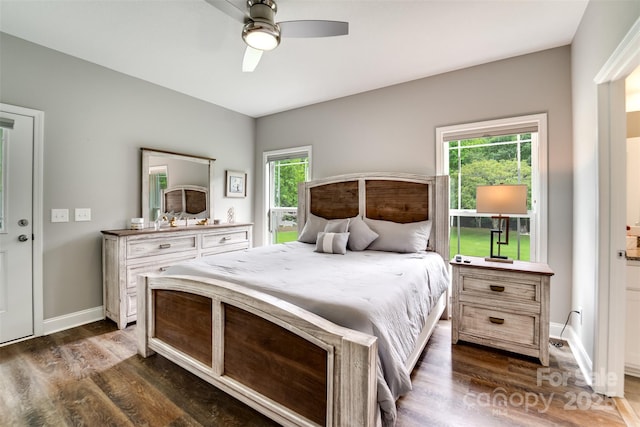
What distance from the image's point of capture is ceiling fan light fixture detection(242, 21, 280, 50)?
183cm

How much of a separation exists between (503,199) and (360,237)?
4.47 ft

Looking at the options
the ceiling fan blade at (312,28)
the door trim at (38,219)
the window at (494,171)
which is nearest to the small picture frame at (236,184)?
the door trim at (38,219)

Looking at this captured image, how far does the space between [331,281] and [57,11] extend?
2.94 m

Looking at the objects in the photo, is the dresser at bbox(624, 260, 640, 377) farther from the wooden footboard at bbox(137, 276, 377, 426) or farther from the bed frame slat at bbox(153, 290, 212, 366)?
the bed frame slat at bbox(153, 290, 212, 366)

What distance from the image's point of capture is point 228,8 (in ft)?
5.72

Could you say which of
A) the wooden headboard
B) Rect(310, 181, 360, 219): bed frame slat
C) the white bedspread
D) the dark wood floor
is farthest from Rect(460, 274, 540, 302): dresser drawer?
Rect(310, 181, 360, 219): bed frame slat

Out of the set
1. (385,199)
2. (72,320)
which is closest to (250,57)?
(385,199)

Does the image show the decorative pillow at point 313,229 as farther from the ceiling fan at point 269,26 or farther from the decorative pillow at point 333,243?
the ceiling fan at point 269,26

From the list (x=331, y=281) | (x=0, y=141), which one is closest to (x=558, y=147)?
(x=331, y=281)

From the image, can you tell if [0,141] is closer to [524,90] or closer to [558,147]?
[524,90]

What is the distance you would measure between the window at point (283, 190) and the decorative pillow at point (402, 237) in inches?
67.8

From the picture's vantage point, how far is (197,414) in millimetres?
1621

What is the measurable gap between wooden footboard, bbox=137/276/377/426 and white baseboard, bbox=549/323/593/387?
183 centimetres

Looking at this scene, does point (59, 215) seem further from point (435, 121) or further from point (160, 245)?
point (435, 121)
